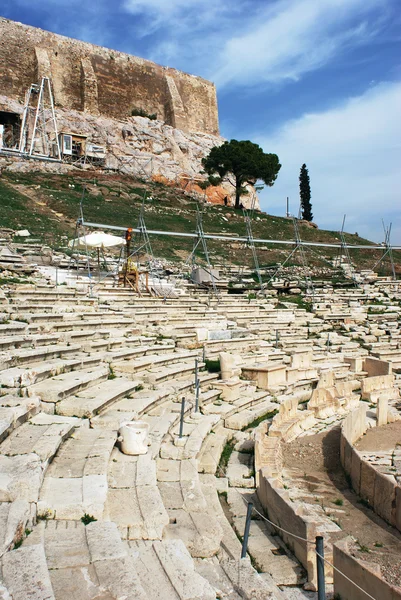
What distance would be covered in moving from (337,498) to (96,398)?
314cm

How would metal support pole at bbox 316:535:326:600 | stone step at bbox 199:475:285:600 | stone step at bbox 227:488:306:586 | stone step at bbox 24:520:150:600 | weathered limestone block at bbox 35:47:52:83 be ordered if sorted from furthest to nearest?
1. weathered limestone block at bbox 35:47:52:83
2. stone step at bbox 227:488:306:586
3. stone step at bbox 199:475:285:600
4. metal support pole at bbox 316:535:326:600
5. stone step at bbox 24:520:150:600

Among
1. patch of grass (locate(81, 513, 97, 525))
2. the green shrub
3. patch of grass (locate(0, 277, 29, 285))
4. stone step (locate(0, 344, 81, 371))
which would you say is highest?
the green shrub

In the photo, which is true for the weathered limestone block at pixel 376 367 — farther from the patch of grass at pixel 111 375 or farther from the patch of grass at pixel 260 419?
the patch of grass at pixel 111 375

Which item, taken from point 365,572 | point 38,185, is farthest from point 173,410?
point 38,185

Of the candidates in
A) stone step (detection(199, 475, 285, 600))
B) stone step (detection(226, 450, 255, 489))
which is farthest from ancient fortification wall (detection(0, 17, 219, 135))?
stone step (detection(199, 475, 285, 600))

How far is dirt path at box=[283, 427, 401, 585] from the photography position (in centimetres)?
452

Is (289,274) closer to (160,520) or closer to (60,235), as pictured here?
(60,235)

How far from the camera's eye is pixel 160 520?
3.67 metres

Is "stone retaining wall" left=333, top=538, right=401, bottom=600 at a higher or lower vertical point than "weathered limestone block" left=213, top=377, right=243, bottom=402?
lower

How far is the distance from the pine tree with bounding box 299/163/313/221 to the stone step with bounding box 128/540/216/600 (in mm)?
45359

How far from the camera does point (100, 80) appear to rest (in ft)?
148

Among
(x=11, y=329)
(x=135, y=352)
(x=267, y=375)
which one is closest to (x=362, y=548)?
(x=267, y=375)

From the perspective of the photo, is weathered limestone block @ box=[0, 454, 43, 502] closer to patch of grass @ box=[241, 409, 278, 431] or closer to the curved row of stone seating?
the curved row of stone seating

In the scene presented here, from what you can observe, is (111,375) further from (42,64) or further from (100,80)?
(100,80)
